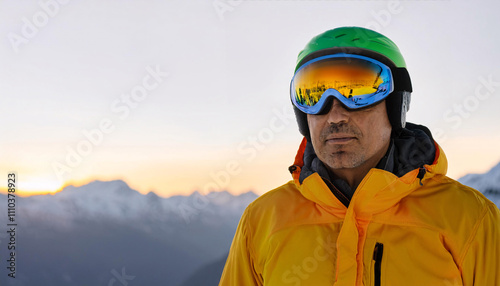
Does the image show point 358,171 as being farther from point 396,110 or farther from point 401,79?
point 401,79

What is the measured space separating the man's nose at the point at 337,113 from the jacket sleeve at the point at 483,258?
3.24 ft

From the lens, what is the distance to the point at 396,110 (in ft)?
8.25

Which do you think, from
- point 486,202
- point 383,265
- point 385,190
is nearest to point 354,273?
point 383,265

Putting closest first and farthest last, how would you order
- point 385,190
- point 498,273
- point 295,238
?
1. point 498,273
2. point 385,190
3. point 295,238

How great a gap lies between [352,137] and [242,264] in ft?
3.70

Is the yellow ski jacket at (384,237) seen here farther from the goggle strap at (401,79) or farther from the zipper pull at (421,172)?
the goggle strap at (401,79)

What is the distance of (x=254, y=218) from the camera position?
103 inches

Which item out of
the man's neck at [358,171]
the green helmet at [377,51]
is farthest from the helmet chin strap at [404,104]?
the man's neck at [358,171]

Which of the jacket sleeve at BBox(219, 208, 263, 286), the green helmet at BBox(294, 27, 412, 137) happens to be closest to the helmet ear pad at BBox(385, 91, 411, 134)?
the green helmet at BBox(294, 27, 412, 137)

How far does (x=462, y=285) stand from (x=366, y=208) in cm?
62

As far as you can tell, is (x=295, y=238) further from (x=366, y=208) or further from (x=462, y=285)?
(x=462, y=285)

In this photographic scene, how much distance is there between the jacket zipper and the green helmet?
0.83m

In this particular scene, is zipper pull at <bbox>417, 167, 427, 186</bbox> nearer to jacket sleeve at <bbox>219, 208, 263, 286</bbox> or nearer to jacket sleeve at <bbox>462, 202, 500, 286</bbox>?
jacket sleeve at <bbox>462, 202, 500, 286</bbox>

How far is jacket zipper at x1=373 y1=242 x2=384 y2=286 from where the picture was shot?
80.8 inches
